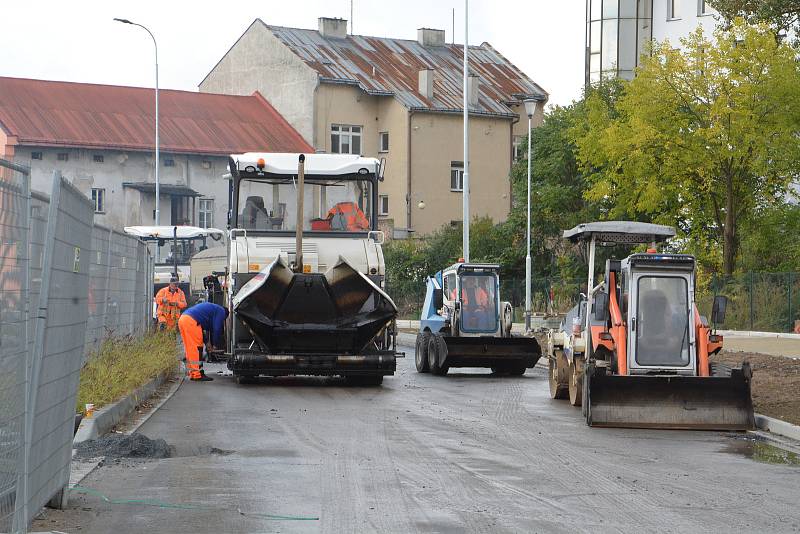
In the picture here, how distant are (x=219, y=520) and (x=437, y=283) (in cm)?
1853

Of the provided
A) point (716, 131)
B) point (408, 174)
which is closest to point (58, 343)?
point (716, 131)

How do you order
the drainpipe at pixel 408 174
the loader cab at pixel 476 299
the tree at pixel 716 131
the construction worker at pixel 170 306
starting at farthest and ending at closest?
1. the drainpipe at pixel 408 174
2. the tree at pixel 716 131
3. the construction worker at pixel 170 306
4. the loader cab at pixel 476 299

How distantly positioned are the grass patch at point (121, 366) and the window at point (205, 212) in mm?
43920

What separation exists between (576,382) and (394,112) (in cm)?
5383

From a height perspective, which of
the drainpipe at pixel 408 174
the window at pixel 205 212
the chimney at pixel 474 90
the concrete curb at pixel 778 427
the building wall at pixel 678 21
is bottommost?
the concrete curb at pixel 778 427

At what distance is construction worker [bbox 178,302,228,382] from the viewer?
21344 millimetres

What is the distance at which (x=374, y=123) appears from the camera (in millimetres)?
72125

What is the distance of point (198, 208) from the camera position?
6906 centimetres

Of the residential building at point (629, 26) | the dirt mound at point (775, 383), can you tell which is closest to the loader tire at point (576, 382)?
the dirt mound at point (775, 383)

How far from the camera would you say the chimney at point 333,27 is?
74562 millimetres

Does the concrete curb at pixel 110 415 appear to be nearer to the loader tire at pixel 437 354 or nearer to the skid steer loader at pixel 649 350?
the skid steer loader at pixel 649 350

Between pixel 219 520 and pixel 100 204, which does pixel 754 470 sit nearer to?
pixel 219 520

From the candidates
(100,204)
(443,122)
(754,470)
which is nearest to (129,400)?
(754,470)

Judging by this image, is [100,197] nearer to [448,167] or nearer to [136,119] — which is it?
[136,119]
